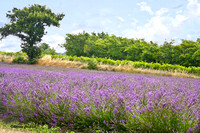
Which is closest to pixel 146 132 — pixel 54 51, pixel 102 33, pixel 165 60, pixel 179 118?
pixel 179 118

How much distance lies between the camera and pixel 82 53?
4103cm

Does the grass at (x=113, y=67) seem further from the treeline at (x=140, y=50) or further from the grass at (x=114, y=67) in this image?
the treeline at (x=140, y=50)

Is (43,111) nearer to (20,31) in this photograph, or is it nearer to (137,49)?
(20,31)

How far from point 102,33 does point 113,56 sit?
62.5 feet

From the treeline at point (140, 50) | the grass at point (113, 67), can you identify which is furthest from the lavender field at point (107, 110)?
the treeline at point (140, 50)

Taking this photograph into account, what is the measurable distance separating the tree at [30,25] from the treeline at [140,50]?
7.37 m

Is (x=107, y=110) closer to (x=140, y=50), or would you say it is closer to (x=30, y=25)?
(x=30, y=25)

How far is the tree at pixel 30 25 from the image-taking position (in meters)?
20.1

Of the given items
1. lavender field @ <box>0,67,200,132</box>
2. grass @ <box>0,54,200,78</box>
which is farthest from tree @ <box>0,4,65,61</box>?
lavender field @ <box>0,67,200,132</box>

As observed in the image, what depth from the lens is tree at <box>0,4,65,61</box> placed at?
2008 cm

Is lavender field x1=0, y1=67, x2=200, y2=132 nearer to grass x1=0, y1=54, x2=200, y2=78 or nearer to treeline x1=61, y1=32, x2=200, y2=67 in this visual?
grass x1=0, y1=54, x2=200, y2=78

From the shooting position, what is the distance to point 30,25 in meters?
19.6

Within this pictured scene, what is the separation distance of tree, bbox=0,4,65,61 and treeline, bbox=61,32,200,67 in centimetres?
737

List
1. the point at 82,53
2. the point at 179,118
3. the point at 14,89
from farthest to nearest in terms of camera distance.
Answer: the point at 82,53 < the point at 14,89 < the point at 179,118
